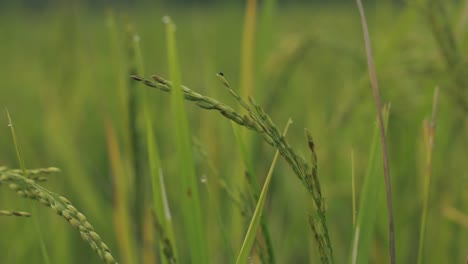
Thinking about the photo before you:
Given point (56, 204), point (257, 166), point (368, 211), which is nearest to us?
point (56, 204)

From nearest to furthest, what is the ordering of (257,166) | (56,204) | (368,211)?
(56,204)
(368,211)
(257,166)

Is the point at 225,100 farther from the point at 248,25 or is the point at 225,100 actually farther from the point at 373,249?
the point at 373,249

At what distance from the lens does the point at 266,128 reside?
372 millimetres

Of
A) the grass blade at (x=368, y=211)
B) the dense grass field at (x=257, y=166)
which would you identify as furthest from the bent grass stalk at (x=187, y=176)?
the grass blade at (x=368, y=211)

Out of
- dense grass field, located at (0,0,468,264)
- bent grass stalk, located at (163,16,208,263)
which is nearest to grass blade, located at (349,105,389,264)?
dense grass field, located at (0,0,468,264)

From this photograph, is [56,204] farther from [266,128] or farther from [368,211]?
[368,211]

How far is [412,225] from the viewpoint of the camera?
2.98ft

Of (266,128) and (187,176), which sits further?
(187,176)

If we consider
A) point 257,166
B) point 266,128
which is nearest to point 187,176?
point 266,128

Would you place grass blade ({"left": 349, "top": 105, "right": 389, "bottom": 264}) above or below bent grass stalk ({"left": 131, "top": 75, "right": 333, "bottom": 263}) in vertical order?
below

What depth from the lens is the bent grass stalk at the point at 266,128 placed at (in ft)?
1.18

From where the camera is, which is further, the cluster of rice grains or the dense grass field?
the dense grass field

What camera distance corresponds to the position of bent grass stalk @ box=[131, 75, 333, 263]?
14.1 inches

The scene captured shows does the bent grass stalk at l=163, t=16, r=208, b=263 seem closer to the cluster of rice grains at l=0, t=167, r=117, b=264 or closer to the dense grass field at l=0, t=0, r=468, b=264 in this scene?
the dense grass field at l=0, t=0, r=468, b=264
